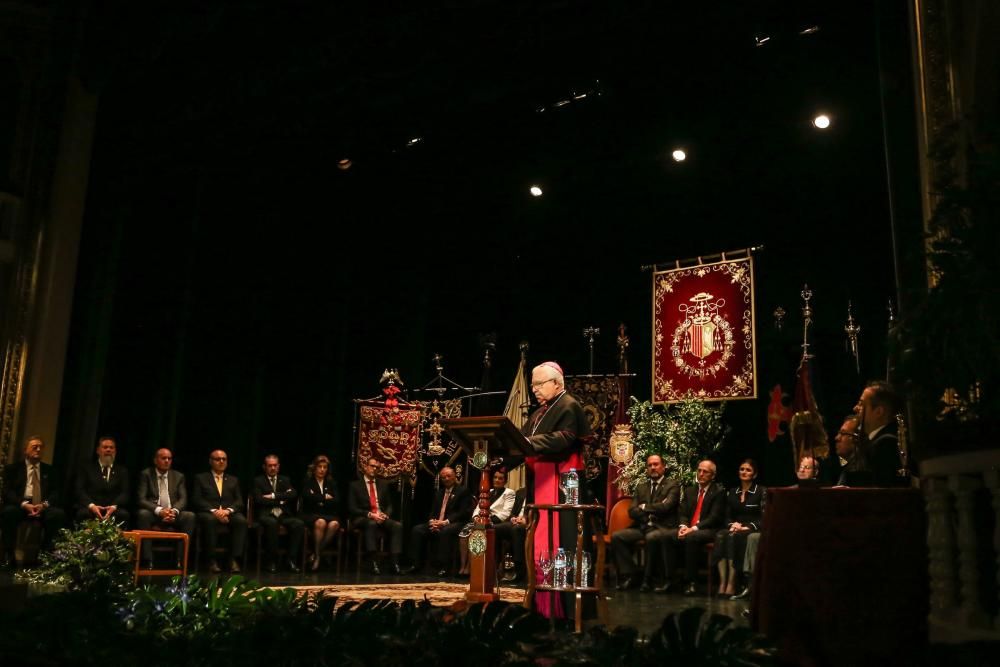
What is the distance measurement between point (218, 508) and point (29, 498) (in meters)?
1.57

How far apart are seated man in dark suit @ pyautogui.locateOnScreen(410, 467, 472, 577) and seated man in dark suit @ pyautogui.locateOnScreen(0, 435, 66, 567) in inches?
128

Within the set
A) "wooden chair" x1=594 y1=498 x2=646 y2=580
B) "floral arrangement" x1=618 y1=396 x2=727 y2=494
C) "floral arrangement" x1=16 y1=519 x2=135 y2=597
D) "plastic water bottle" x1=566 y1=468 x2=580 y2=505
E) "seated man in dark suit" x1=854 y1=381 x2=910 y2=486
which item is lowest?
"floral arrangement" x1=16 y1=519 x2=135 y2=597

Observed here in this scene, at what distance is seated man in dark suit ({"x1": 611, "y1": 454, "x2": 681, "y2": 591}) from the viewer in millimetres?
7793

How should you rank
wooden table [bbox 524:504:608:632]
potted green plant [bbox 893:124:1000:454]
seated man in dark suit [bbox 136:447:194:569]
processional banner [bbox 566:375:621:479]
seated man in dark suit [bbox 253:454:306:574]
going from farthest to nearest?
processional banner [bbox 566:375:621:479], seated man in dark suit [bbox 253:454:306:574], seated man in dark suit [bbox 136:447:194:569], wooden table [bbox 524:504:608:632], potted green plant [bbox 893:124:1000:454]

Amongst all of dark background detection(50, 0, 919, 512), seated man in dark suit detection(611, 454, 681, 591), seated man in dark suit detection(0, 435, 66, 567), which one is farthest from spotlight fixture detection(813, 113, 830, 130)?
seated man in dark suit detection(0, 435, 66, 567)

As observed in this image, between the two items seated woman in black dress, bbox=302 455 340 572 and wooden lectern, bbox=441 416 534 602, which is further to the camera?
seated woman in black dress, bbox=302 455 340 572

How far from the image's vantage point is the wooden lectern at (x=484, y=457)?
400 cm

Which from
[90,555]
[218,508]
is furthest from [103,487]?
[90,555]

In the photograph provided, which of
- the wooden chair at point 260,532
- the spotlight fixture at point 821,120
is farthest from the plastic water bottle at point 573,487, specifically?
the spotlight fixture at point 821,120

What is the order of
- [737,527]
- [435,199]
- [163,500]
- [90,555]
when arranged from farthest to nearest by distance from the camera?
[435,199], [163,500], [737,527], [90,555]

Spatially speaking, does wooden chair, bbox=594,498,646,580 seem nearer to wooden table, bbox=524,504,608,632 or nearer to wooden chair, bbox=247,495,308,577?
wooden chair, bbox=247,495,308,577

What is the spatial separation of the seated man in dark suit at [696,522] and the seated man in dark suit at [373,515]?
8.88 ft

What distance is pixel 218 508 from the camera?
8.12 m

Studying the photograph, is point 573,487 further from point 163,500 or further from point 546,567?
point 163,500
